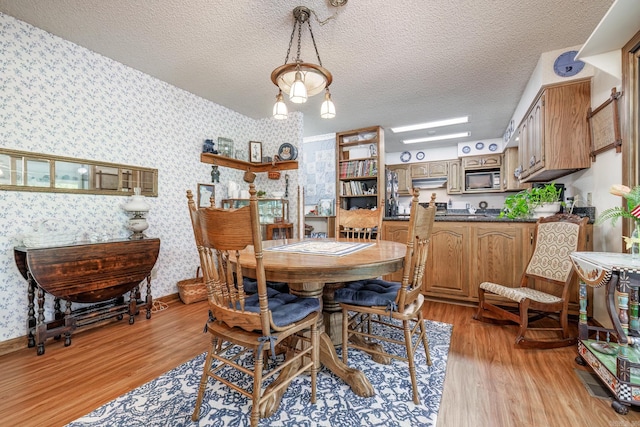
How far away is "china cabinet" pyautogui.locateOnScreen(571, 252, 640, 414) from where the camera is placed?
133 centimetres

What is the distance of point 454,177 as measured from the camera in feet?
18.9

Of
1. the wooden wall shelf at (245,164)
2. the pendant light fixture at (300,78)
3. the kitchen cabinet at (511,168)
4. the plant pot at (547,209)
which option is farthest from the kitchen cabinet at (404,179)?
the pendant light fixture at (300,78)

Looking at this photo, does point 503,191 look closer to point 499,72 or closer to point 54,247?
point 499,72

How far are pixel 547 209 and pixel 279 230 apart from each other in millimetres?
2946

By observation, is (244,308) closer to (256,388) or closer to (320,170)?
(256,388)

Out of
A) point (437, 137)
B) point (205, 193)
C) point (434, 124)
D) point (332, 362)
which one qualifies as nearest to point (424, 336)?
point (332, 362)

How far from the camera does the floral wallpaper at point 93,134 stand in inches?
81.3

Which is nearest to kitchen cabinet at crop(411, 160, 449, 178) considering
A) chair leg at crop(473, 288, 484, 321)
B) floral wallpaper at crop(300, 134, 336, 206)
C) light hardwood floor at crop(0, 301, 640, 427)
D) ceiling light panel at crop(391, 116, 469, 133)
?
ceiling light panel at crop(391, 116, 469, 133)

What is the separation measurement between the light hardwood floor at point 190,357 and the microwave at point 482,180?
12.5 feet

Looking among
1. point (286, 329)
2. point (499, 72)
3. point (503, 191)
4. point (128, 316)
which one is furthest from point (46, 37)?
point (503, 191)

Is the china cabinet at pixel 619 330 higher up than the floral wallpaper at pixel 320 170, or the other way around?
the floral wallpaper at pixel 320 170

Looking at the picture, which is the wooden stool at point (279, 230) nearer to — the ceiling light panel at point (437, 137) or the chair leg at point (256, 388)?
the chair leg at point (256, 388)

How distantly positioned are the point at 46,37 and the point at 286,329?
9.81 ft

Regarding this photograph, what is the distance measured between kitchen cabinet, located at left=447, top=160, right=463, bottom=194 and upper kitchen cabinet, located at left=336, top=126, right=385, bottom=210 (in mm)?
2096
